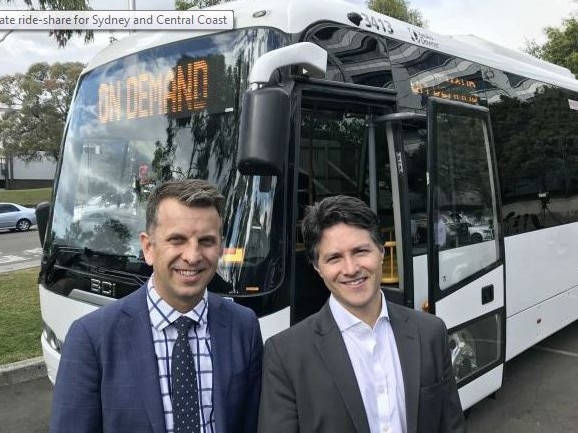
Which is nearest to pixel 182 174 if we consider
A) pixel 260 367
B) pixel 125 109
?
pixel 125 109

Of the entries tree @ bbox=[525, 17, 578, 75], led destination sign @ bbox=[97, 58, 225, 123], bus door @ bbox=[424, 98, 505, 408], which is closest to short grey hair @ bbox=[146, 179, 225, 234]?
led destination sign @ bbox=[97, 58, 225, 123]

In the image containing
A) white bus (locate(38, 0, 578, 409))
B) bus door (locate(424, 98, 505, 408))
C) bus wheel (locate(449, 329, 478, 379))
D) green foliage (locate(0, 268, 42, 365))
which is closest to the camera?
white bus (locate(38, 0, 578, 409))

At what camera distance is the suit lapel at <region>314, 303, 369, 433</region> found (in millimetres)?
1702

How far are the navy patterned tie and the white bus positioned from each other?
126cm

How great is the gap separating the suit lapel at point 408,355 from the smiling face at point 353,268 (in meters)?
0.08

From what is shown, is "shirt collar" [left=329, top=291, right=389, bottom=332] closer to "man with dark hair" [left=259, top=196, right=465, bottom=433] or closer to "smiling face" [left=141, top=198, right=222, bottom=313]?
"man with dark hair" [left=259, top=196, right=465, bottom=433]

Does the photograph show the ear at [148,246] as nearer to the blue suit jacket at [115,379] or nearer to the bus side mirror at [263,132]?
the blue suit jacket at [115,379]

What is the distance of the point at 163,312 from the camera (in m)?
1.73

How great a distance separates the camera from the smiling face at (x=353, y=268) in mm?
1773

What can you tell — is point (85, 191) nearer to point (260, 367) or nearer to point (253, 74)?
point (253, 74)

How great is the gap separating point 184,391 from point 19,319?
7222mm
